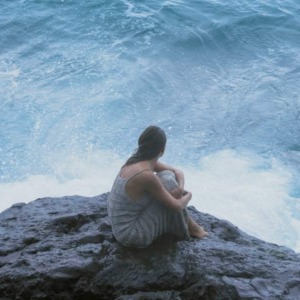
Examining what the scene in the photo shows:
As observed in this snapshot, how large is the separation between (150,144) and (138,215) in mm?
685

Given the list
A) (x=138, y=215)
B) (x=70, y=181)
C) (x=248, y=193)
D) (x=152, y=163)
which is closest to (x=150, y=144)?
(x=152, y=163)

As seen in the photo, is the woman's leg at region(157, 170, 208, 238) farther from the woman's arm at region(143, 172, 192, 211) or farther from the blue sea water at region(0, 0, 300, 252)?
the blue sea water at region(0, 0, 300, 252)

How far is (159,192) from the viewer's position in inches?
184

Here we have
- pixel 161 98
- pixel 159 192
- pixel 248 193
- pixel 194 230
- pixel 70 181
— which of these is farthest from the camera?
pixel 161 98

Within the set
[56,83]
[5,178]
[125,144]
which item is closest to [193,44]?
[56,83]

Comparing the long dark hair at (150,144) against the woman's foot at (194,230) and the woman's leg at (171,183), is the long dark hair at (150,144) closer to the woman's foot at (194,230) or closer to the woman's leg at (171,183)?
the woman's leg at (171,183)

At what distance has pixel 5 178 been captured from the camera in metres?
10.1

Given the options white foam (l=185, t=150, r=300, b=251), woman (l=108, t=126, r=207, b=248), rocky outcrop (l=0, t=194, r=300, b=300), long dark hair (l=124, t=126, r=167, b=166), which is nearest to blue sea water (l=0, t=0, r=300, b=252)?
white foam (l=185, t=150, r=300, b=251)

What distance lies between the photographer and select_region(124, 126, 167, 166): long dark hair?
4.69 m

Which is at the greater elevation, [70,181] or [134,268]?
[134,268]

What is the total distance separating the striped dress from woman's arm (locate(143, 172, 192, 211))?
0.38 ft

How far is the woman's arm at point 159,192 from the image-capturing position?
4641 mm

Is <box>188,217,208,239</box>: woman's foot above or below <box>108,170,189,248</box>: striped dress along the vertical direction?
below

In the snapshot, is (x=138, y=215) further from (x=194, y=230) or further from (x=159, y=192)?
(x=194, y=230)
